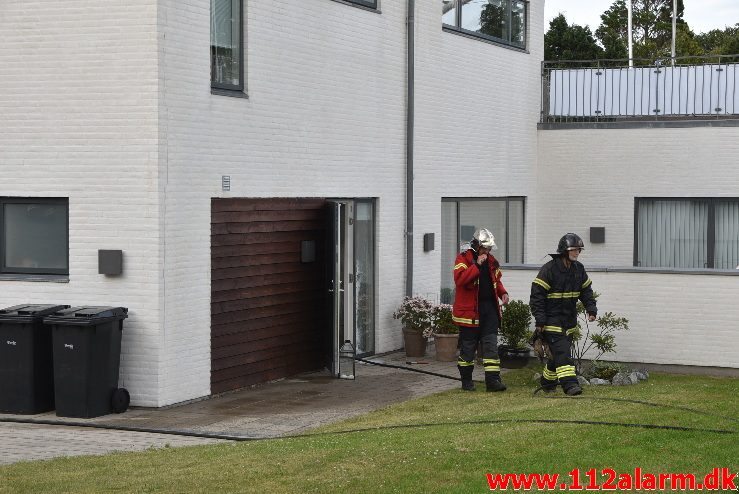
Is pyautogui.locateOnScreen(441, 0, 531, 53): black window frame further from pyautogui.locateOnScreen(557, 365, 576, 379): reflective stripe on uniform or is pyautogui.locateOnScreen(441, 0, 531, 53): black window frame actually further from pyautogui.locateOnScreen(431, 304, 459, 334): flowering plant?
pyautogui.locateOnScreen(557, 365, 576, 379): reflective stripe on uniform

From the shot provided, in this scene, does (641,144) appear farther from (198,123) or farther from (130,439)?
(130,439)

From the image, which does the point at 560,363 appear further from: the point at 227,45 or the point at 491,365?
the point at 227,45

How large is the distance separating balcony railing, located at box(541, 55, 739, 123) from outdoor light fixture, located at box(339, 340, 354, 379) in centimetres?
834

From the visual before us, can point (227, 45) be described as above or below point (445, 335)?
above

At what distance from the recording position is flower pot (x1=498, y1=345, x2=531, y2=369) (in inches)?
643

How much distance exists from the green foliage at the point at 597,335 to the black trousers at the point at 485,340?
3.09 ft

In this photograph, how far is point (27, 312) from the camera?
43.4 feet

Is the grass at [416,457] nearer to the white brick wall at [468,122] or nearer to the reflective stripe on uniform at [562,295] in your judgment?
the reflective stripe on uniform at [562,295]

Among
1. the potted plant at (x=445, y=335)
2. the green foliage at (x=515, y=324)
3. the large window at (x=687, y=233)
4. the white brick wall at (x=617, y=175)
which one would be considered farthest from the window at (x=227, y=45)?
the large window at (x=687, y=233)

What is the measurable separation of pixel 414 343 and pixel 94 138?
6032mm

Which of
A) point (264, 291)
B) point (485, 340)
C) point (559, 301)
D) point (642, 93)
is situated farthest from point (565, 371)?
point (642, 93)

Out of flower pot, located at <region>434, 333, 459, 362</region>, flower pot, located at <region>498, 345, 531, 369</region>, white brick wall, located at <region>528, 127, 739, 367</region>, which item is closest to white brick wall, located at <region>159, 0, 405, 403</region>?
→ flower pot, located at <region>434, 333, 459, 362</region>

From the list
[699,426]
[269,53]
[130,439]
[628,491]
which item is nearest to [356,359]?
[269,53]

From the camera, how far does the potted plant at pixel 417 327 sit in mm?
17781
